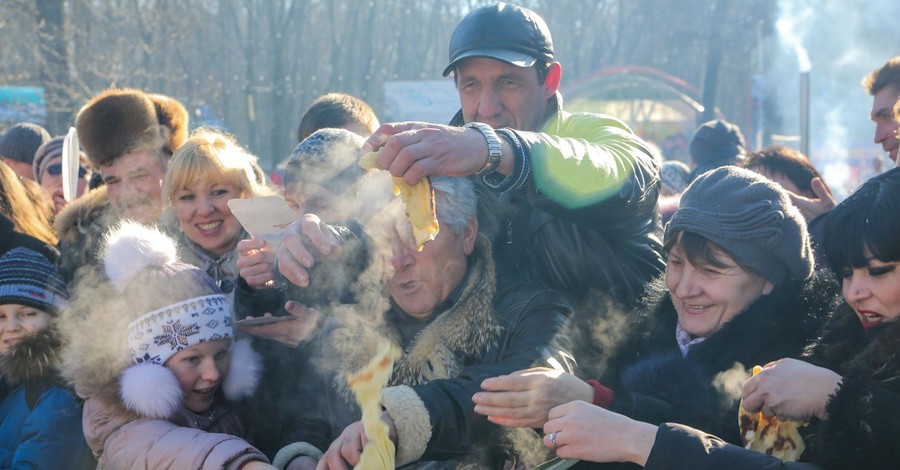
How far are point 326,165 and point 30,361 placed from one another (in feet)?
4.67

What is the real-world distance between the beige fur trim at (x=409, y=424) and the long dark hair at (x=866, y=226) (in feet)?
3.96

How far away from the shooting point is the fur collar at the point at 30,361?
356cm

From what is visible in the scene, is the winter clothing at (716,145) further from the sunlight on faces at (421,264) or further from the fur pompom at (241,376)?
the fur pompom at (241,376)

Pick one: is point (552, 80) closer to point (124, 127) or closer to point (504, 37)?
point (504, 37)

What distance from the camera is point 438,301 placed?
2949 millimetres

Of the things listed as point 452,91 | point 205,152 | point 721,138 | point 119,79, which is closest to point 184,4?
point 119,79

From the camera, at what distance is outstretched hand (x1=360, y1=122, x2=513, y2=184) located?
2258 millimetres

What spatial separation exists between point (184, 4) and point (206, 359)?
31271 millimetres

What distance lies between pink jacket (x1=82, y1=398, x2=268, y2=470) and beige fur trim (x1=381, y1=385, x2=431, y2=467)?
581 mm

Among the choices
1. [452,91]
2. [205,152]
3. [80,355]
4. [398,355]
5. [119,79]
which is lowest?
[119,79]

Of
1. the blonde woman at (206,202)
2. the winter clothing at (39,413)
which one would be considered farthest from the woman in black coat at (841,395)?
the blonde woman at (206,202)

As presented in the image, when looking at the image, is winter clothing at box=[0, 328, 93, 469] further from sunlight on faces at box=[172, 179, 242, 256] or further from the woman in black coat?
the woman in black coat

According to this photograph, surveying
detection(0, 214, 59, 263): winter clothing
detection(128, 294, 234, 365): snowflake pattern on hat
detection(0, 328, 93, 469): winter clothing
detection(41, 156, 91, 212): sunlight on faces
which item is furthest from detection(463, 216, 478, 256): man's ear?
detection(41, 156, 91, 212): sunlight on faces

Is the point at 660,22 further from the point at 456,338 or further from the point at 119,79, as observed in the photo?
the point at 456,338
